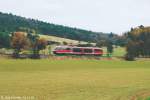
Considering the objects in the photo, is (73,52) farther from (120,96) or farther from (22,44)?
(120,96)

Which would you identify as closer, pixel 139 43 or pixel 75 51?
pixel 75 51

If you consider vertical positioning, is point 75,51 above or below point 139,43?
below

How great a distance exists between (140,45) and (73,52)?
26.6m

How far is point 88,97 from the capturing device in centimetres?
2464

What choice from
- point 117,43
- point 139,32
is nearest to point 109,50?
point 139,32

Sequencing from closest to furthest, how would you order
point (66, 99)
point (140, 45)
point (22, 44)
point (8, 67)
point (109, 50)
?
point (66, 99), point (8, 67), point (22, 44), point (140, 45), point (109, 50)

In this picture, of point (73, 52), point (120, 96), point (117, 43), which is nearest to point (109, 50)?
point (73, 52)

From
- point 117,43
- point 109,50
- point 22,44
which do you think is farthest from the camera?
point 117,43

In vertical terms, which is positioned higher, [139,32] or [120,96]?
[139,32]

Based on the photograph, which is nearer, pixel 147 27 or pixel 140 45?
pixel 140 45

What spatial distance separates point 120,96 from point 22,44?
88.0 metres

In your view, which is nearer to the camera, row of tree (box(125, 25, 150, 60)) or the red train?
the red train

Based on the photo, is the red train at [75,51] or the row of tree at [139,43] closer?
the red train at [75,51]

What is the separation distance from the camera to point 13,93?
25.3 m
